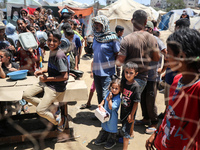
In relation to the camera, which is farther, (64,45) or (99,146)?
(64,45)

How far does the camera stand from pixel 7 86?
1.83 metres

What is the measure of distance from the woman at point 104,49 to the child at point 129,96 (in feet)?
1.34

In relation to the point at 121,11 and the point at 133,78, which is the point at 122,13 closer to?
the point at 121,11

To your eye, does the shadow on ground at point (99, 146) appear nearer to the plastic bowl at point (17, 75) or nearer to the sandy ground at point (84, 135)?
the sandy ground at point (84, 135)

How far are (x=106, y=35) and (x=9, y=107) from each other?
176 cm

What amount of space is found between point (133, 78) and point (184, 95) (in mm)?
841

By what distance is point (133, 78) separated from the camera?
177cm

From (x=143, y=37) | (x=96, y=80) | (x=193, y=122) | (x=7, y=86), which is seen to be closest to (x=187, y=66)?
(x=193, y=122)

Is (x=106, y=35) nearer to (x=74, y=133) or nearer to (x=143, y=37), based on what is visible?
(x=143, y=37)

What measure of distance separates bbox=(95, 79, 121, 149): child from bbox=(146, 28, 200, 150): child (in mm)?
809

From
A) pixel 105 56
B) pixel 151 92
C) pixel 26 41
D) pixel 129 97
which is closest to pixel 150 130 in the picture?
pixel 151 92

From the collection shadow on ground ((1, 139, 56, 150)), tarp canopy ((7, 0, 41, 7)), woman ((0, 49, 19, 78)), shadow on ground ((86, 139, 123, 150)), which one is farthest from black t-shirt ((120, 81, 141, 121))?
tarp canopy ((7, 0, 41, 7))

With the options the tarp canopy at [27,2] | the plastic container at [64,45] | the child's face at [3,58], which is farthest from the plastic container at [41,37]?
the tarp canopy at [27,2]

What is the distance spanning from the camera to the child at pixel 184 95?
0.86 metres
